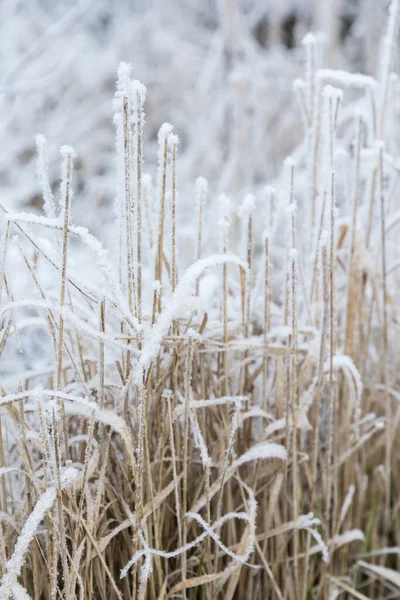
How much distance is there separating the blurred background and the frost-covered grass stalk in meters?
1.12

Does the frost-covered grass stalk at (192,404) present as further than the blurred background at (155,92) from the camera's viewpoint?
No

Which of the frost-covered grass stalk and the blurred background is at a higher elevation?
the blurred background

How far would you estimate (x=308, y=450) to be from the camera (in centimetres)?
71

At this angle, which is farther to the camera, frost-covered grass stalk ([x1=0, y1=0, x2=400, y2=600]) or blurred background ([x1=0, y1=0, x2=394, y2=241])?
blurred background ([x1=0, y1=0, x2=394, y2=241])

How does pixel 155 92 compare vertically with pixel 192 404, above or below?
above

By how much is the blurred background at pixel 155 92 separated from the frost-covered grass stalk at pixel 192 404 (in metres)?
1.12

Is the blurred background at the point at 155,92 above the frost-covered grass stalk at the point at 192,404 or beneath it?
above

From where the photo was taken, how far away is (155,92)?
2.52 meters

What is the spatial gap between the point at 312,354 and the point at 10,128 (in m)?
2.05

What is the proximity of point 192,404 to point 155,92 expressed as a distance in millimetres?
2212

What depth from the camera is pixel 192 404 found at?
0.54 metres

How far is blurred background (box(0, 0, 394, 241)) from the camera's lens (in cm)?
199

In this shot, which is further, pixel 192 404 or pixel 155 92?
→ pixel 155 92

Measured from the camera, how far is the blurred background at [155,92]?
1.99m
